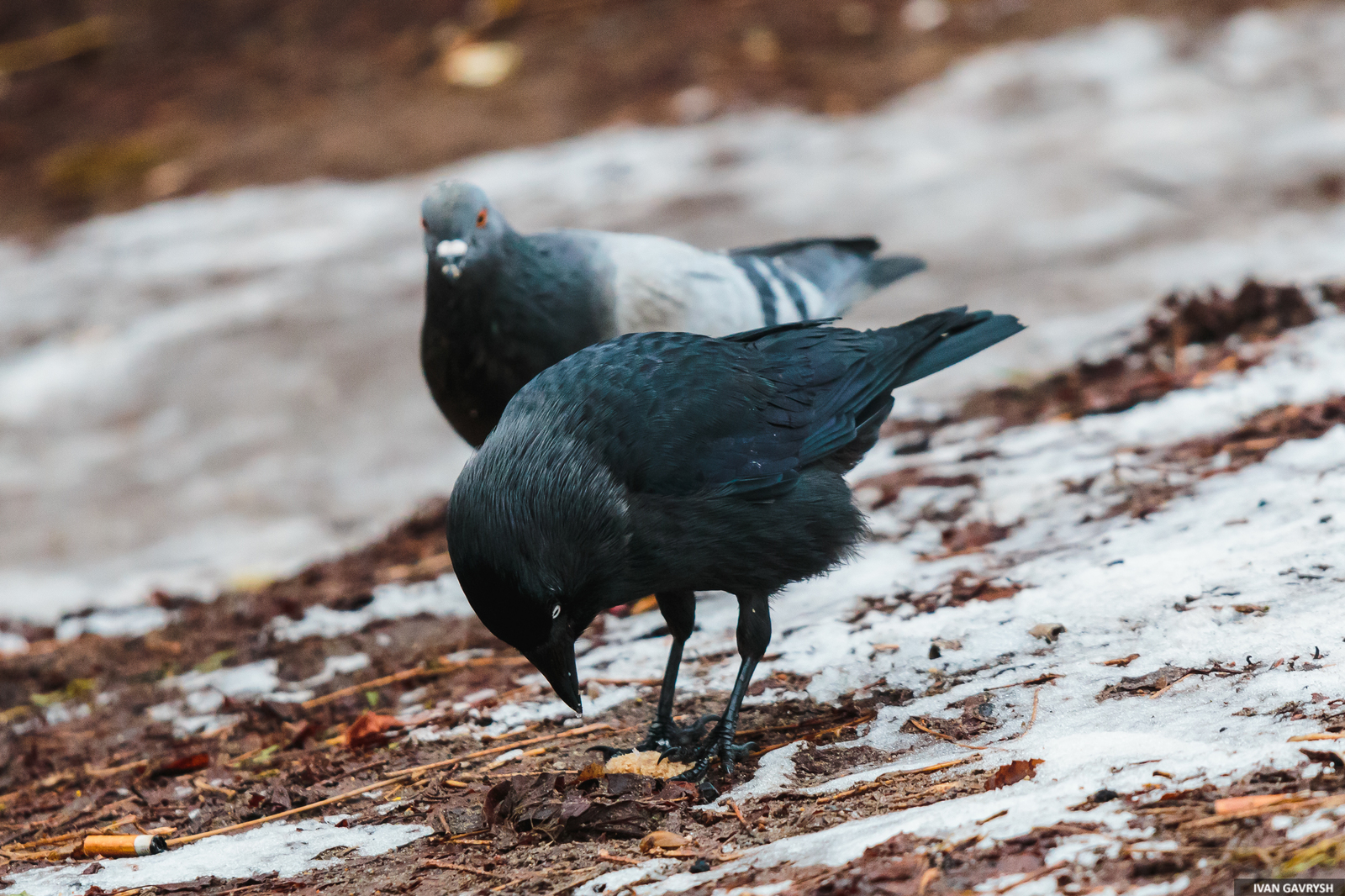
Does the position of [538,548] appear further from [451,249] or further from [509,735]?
[451,249]

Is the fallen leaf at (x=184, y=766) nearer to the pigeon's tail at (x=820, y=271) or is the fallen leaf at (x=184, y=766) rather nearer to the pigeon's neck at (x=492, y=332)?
the pigeon's neck at (x=492, y=332)

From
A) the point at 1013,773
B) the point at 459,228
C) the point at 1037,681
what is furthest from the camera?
the point at 459,228

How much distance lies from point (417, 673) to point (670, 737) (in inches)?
49.4

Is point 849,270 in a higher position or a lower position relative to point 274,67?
lower

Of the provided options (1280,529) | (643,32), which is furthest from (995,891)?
(643,32)

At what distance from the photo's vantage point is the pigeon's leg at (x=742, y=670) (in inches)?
123

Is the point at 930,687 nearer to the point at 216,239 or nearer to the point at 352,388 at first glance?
the point at 352,388

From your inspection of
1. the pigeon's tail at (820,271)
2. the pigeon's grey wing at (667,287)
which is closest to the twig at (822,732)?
the pigeon's grey wing at (667,287)

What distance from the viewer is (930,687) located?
3273 millimetres

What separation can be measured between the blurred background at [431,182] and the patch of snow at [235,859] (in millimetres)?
3258

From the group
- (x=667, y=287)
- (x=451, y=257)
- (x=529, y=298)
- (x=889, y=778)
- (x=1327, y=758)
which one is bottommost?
(x=889, y=778)

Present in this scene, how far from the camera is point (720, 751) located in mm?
3137

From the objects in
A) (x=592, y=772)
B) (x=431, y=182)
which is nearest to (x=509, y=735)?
(x=592, y=772)

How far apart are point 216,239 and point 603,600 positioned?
820 centimetres
